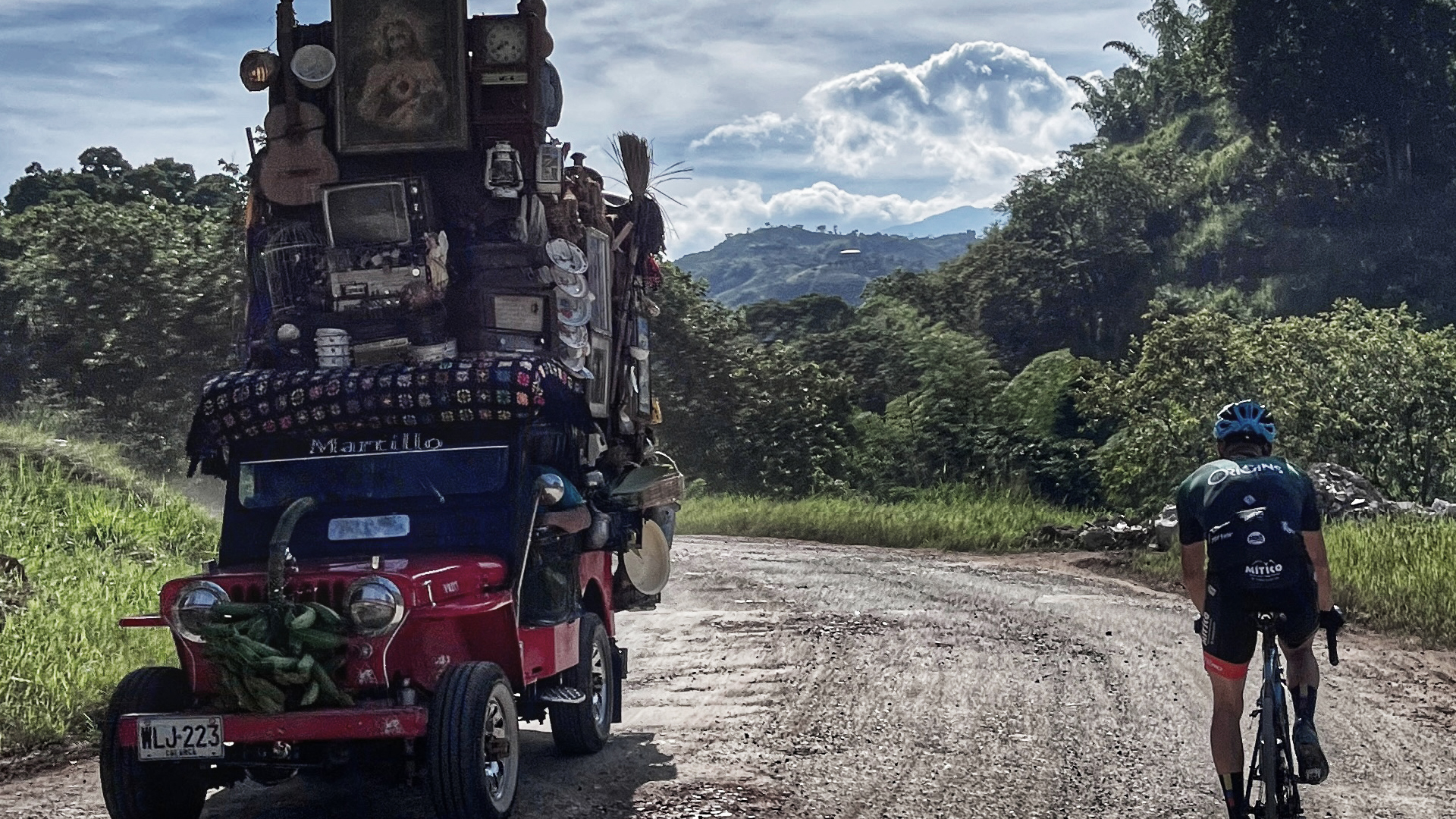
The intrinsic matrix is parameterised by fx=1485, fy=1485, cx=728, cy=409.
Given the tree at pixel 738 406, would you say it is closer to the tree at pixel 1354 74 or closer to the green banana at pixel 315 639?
the tree at pixel 1354 74

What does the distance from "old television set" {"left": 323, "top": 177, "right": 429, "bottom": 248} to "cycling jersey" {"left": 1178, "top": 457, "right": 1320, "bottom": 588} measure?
5044mm

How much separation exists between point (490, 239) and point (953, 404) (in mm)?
27373

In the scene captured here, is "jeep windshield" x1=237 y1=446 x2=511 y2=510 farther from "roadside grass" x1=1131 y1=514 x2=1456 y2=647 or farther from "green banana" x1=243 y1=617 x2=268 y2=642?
"roadside grass" x1=1131 y1=514 x2=1456 y2=647

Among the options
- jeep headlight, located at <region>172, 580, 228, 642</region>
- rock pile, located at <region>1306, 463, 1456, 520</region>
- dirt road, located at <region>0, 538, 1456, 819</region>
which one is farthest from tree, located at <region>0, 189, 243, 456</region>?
jeep headlight, located at <region>172, 580, 228, 642</region>

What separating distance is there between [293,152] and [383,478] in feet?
8.55

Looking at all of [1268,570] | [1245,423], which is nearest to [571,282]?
[1245,423]

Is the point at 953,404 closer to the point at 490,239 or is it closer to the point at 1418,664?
the point at 1418,664

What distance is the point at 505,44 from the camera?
9.59 meters

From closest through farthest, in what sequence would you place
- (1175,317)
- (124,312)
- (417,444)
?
(417,444), (1175,317), (124,312)

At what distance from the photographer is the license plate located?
6383mm

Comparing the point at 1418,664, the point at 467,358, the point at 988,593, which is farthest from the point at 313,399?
the point at 988,593

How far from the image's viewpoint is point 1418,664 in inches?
444

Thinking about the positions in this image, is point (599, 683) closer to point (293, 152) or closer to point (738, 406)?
point (293, 152)

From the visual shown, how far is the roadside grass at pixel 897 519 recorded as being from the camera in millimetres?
23922
